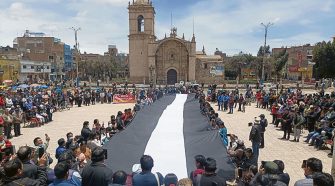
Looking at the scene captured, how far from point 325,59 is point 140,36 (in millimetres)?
36187

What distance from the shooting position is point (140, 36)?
227ft

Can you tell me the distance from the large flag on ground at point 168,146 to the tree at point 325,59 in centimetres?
4262

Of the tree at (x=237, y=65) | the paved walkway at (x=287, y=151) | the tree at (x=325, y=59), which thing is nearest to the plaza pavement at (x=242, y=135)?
the paved walkway at (x=287, y=151)

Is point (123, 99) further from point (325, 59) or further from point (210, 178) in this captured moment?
point (325, 59)

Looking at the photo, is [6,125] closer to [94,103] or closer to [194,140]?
[194,140]

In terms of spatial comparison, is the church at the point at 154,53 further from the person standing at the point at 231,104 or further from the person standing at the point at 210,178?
the person standing at the point at 210,178

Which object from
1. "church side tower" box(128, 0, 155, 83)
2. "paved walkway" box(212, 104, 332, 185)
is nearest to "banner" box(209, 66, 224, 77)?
"church side tower" box(128, 0, 155, 83)

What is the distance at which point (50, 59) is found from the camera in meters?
87.9

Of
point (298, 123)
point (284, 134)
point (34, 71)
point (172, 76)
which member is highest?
point (34, 71)

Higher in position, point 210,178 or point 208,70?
point 208,70

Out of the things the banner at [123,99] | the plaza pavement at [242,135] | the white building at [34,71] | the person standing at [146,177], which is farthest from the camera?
the white building at [34,71]

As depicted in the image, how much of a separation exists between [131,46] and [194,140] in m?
60.8

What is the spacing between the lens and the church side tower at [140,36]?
225 feet

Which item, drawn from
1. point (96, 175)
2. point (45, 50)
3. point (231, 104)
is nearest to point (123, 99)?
point (231, 104)
